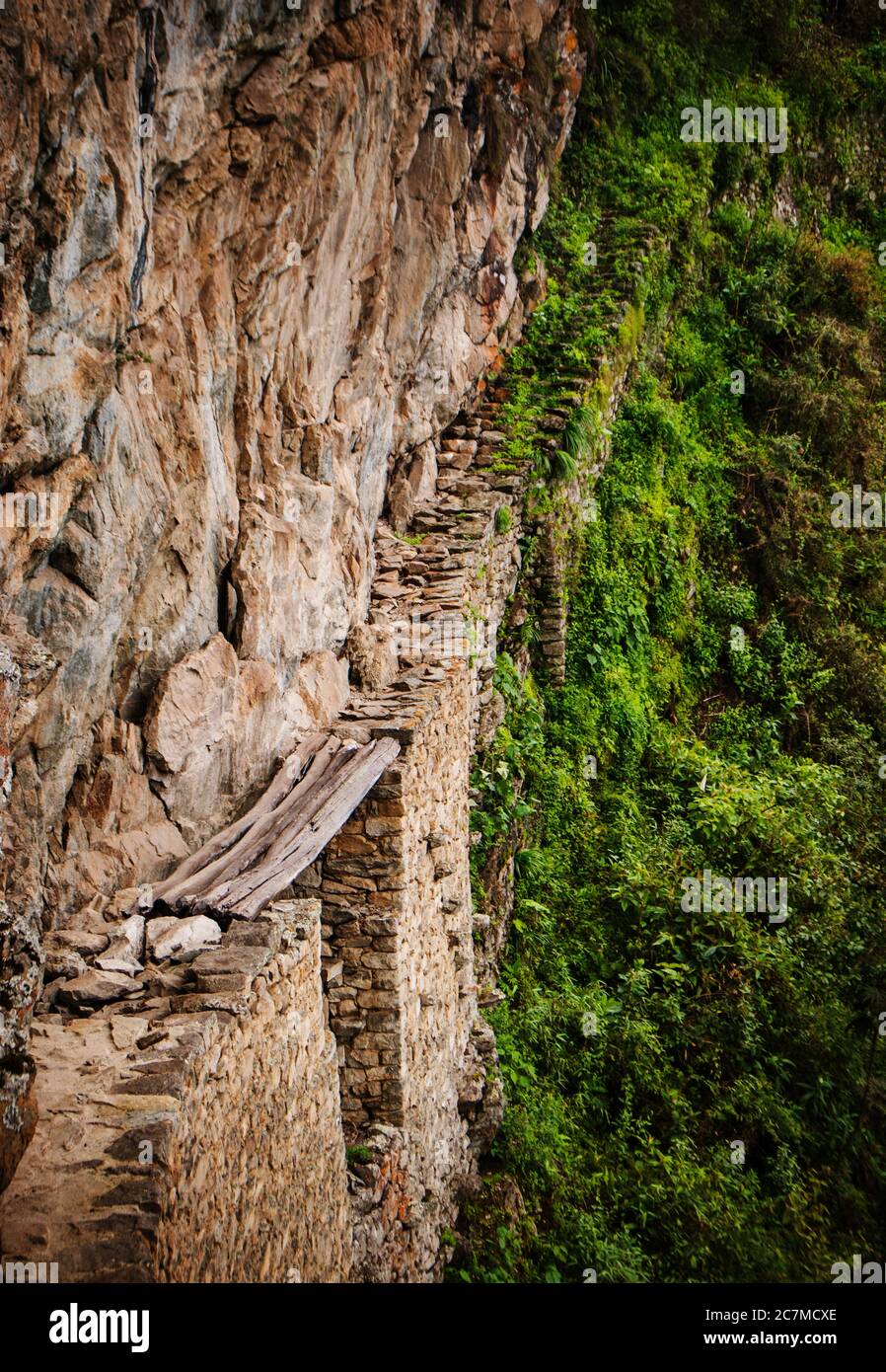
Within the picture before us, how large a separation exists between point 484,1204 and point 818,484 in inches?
438

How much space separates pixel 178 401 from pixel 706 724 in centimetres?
949

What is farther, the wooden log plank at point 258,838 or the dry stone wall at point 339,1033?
the wooden log plank at point 258,838

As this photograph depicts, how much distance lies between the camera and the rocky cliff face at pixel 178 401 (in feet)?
15.6

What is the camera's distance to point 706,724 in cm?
1408

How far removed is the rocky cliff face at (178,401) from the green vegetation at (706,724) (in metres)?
4.07

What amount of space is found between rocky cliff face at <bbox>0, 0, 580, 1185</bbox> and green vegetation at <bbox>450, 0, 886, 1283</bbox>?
4.07m

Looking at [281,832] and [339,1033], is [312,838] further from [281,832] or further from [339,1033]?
[339,1033]

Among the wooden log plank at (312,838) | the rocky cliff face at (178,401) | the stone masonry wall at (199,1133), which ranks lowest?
the stone masonry wall at (199,1133)

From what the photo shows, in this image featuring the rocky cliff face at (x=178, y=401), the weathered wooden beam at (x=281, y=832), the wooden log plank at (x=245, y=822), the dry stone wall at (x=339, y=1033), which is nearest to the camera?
the dry stone wall at (x=339, y=1033)

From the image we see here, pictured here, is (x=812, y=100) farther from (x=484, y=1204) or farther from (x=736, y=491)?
(x=484, y=1204)

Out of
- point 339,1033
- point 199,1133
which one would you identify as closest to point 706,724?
point 339,1033

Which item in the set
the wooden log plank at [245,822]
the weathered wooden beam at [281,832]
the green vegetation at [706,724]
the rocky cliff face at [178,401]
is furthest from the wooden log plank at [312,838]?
the green vegetation at [706,724]

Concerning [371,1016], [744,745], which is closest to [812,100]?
[744,745]

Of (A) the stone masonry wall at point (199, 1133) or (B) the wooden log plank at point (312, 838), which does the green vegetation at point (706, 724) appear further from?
(B) the wooden log plank at point (312, 838)
